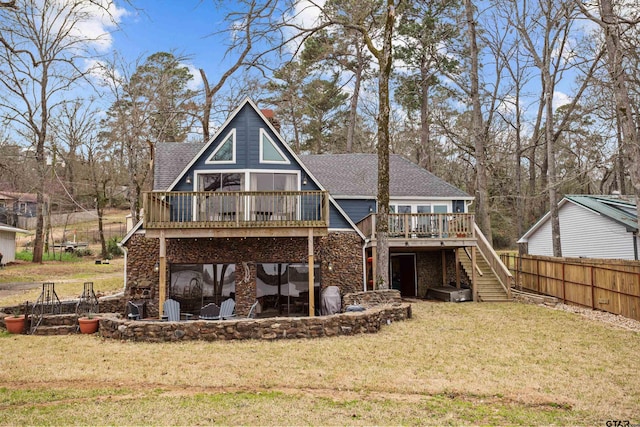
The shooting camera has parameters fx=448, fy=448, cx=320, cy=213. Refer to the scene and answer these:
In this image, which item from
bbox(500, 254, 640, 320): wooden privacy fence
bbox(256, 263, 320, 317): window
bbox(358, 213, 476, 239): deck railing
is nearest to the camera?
bbox(500, 254, 640, 320): wooden privacy fence

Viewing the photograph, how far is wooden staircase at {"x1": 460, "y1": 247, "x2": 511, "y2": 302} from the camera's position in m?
16.8

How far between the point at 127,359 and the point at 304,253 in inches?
307

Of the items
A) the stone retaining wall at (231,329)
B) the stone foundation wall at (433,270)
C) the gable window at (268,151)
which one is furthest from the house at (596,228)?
the stone retaining wall at (231,329)

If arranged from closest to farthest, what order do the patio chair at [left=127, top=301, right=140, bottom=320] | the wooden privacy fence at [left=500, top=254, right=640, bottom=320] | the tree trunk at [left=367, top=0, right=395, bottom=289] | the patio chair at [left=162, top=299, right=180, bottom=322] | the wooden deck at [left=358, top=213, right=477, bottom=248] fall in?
1. the patio chair at [left=162, top=299, right=180, bottom=322]
2. the patio chair at [left=127, top=301, right=140, bottom=320]
3. the wooden privacy fence at [left=500, top=254, right=640, bottom=320]
4. the tree trunk at [left=367, top=0, right=395, bottom=289]
5. the wooden deck at [left=358, top=213, right=477, bottom=248]

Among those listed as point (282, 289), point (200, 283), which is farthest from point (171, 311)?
point (282, 289)

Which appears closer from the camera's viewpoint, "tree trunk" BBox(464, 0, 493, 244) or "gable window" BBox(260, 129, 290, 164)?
"gable window" BBox(260, 129, 290, 164)

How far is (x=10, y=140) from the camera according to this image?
101 ft

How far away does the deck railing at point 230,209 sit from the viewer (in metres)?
13.7

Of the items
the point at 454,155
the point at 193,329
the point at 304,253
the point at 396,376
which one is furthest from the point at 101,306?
the point at 454,155

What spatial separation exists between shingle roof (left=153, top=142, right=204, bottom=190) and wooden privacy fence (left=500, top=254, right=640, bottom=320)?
15031 millimetres

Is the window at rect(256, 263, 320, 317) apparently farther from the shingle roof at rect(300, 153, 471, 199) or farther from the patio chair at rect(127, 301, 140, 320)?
the shingle roof at rect(300, 153, 471, 199)

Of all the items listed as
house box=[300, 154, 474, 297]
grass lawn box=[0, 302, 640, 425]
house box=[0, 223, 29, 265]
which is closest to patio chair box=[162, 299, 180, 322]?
grass lawn box=[0, 302, 640, 425]

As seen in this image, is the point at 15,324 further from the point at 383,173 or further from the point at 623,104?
the point at 623,104

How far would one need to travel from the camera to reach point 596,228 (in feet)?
71.7
